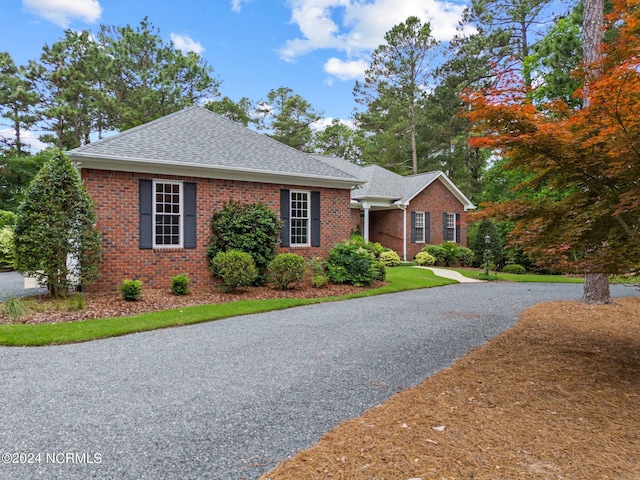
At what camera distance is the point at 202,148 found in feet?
35.1

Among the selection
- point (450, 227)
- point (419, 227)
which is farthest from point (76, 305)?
point (450, 227)

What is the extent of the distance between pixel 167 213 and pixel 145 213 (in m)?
0.56

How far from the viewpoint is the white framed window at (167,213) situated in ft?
31.9

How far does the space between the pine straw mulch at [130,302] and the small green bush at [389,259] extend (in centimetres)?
680

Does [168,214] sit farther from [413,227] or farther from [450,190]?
[450,190]

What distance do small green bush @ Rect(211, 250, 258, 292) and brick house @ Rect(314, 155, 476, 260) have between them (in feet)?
30.5

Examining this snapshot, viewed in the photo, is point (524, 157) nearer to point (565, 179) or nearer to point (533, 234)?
point (565, 179)

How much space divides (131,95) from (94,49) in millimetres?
3180

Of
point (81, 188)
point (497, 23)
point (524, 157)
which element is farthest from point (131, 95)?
point (524, 157)

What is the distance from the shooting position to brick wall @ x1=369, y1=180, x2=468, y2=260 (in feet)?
62.3

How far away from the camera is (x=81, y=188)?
8039 mm

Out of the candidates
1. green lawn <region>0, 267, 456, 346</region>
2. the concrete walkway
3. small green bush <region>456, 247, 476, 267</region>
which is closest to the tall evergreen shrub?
green lawn <region>0, 267, 456, 346</region>

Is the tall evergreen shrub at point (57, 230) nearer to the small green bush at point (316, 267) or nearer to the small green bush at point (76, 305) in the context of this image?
the small green bush at point (76, 305)

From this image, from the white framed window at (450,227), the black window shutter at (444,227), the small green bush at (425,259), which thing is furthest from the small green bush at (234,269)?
the white framed window at (450,227)
